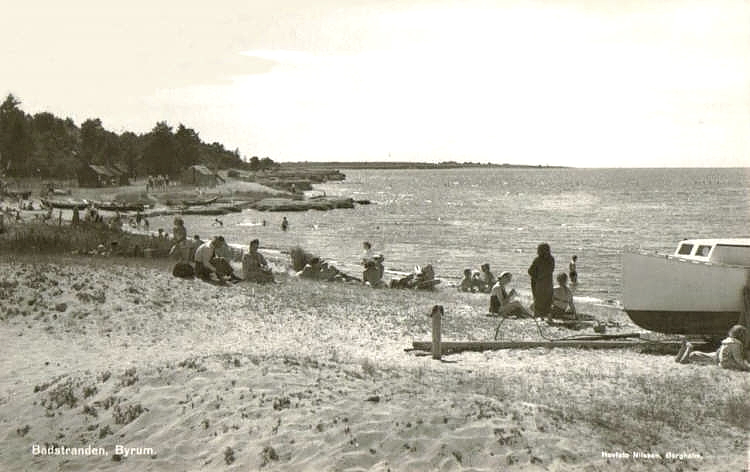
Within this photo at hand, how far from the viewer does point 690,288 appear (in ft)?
49.8

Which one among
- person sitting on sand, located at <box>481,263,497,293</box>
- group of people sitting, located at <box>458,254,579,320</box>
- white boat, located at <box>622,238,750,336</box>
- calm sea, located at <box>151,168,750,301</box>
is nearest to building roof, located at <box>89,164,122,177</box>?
calm sea, located at <box>151,168,750,301</box>

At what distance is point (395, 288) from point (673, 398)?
1435 cm

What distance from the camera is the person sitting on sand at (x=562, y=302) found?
17141 millimetres

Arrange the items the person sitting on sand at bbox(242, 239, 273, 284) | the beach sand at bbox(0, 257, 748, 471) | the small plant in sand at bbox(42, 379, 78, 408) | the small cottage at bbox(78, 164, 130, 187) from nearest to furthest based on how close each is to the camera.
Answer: the beach sand at bbox(0, 257, 748, 471) → the small plant in sand at bbox(42, 379, 78, 408) → the person sitting on sand at bbox(242, 239, 273, 284) → the small cottage at bbox(78, 164, 130, 187)

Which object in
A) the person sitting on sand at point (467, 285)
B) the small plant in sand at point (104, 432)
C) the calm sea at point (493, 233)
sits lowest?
the calm sea at point (493, 233)

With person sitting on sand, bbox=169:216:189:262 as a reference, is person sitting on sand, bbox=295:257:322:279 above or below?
below

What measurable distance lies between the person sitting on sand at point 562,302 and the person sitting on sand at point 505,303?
2.16 feet

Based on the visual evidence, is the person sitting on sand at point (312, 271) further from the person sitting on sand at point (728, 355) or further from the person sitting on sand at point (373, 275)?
the person sitting on sand at point (728, 355)

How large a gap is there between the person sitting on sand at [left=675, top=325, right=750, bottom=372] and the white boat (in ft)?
5.77

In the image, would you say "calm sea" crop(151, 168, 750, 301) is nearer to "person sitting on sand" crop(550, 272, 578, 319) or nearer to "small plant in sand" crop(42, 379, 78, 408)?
"person sitting on sand" crop(550, 272, 578, 319)

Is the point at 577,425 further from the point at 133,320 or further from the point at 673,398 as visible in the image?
the point at 133,320

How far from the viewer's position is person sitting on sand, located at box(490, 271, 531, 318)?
17.2 metres

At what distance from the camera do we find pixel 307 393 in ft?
31.7

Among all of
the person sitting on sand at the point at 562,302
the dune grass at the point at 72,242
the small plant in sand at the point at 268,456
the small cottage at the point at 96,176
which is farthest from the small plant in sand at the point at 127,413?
the small cottage at the point at 96,176
